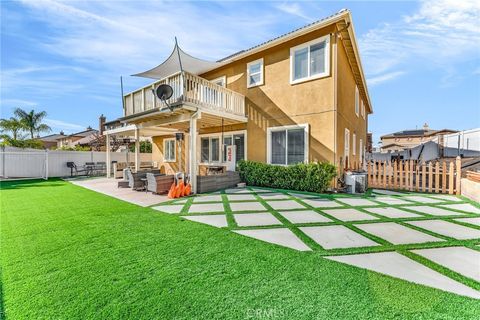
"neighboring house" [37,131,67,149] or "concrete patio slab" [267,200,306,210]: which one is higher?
"neighboring house" [37,131,67,149]

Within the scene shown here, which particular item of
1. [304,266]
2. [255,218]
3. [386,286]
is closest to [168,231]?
[255,218]

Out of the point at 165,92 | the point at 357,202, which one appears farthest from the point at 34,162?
the point at 357,202

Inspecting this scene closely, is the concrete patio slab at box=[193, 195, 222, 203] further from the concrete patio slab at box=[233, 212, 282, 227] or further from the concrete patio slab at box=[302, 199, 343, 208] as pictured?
the concrete patio slab at box=[302, 199, 343, 208]

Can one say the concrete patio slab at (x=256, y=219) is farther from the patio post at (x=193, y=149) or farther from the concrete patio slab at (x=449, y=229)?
the patio post at (x=193, y=149)

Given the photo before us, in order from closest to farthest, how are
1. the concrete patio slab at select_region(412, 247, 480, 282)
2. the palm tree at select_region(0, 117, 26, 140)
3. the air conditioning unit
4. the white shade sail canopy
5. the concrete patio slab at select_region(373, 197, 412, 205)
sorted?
the concrete patio slab at select_region(412, 247, 480, 282) < the concrete patio slab at select_region(373, 197, 412, 205) < the air conditioning unit < the white shade sail canopy < the palm tree at select_region(0, 117, 26, 140)

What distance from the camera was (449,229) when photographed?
4.29 meters

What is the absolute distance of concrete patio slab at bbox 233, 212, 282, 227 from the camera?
468 cm

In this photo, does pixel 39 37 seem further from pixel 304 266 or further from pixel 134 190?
pixel 304 266

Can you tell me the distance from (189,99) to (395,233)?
288 inches

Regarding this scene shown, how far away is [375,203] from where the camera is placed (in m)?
6.61

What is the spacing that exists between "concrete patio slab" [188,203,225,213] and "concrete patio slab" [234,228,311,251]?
1818mm

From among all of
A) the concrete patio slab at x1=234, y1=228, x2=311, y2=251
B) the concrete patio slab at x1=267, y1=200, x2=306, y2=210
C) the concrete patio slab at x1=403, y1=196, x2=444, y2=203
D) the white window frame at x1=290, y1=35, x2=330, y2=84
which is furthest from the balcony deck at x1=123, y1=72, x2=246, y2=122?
the concrete patio slab at x1=403, y1=196, x2=444, y2=203

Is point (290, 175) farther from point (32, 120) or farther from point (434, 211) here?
point (32, 120)

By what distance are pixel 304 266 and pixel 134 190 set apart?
27.5 feet
